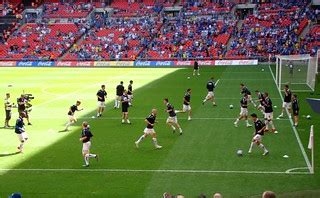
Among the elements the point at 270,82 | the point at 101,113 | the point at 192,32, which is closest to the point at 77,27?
the point at 192,32

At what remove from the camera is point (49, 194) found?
16281mm

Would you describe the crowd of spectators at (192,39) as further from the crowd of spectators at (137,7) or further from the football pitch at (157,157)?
the football pitch at (157,157)

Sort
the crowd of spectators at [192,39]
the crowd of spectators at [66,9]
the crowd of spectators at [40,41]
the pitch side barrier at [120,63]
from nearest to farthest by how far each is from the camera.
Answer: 1. the pitch side barrier at [120,63]
2. the crowd of spectators at [192,39]
3. the crowd of spectators at [40,41]
4. the crowd of spectators at [66,9]

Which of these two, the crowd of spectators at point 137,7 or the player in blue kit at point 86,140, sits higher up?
the crowd of spectators at point 137,7

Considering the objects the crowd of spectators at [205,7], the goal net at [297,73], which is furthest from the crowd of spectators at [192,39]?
the goal net at [297,73]

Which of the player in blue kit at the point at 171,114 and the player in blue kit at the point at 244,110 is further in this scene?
the player in blue kit at the point at 244,110

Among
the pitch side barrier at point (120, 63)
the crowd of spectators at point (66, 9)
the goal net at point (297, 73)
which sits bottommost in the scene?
the pitch side barrier at point (120, 63)

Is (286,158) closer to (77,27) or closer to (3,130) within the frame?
(3,130)

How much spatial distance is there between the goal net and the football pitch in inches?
163

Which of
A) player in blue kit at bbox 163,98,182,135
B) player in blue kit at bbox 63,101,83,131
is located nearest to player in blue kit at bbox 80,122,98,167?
player in blue kit at bbox 163,98,182,135

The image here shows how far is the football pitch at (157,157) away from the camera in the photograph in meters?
16.7

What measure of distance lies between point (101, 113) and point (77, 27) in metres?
54.8

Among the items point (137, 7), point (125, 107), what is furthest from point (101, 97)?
point (137, 7)

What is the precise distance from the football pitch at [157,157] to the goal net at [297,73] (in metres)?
4.13
